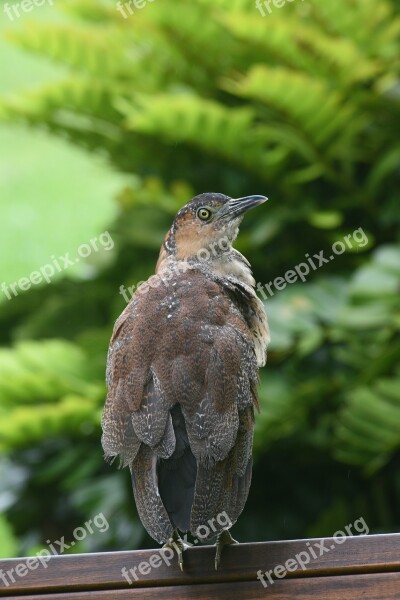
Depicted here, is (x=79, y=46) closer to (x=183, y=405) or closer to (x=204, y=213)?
(x=204, y=213)

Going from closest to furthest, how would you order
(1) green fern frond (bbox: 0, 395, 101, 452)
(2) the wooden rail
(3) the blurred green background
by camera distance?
(2) the wooden rail < (3) the blurred green background < (1) green fern frond (bbox: 0, 395, 101, 452)

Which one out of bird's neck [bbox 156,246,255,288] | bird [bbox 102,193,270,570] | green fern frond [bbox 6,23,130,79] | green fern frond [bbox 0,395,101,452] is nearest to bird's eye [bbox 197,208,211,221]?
bird's neck [bbox 156,246,255,288]

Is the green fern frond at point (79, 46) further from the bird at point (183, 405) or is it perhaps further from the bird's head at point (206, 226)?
the bird at point (183, 405)

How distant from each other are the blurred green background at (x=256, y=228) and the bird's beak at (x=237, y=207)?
1.37 metres

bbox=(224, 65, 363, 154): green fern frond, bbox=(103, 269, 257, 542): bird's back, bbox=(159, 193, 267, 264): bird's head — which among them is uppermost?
bbox=(224, 65, 363, 154): green fern frond

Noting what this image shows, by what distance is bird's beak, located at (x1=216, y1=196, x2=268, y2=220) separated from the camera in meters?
2.61

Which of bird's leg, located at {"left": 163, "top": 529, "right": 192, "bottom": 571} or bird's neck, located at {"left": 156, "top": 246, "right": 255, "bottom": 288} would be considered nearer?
bird's leg, located at {"left": 163, "top": 529, "right": 192, "bottom": 571}

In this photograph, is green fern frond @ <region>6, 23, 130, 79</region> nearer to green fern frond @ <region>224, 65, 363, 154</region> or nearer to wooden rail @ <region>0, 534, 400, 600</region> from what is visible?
green fern frond @ <region>224, 65, 363, 154</region>

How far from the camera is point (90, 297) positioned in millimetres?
5004

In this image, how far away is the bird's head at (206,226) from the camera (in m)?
2.64

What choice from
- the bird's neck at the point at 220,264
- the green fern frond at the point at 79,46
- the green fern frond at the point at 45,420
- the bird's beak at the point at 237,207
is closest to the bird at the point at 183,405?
the bird's neck at the point at 220,264

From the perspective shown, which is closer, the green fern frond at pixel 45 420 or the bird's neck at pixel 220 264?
the bird's neck at pixel 220 264

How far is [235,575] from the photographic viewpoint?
2.11 metres

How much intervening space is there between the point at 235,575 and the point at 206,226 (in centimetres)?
94
